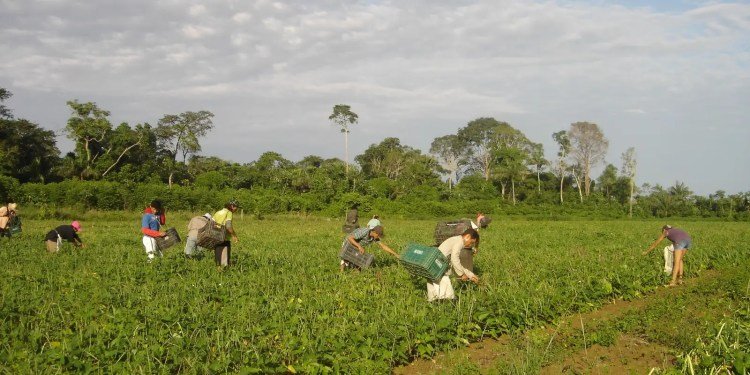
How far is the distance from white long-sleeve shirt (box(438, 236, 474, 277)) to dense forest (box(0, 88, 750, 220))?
29390 millimetres

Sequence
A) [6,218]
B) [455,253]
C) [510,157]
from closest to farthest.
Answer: [455,253] → [6,218] → [510,157]

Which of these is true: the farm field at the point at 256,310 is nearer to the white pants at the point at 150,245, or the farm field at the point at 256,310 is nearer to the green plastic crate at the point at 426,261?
the white pants at the point at 150,245

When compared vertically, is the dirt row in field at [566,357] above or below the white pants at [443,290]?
below

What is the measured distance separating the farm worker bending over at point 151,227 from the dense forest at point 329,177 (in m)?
22.9

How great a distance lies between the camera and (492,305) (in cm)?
869

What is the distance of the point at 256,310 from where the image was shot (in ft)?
26.2

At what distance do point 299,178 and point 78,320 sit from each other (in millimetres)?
43942

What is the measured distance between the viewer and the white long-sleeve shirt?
8.63 m

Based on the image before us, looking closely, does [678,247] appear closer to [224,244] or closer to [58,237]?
[224,244]

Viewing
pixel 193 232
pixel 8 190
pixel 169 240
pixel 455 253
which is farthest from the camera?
pixel 8 190

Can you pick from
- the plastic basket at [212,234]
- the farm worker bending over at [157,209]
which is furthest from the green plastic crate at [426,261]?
the farm worker bending over at [157,209]

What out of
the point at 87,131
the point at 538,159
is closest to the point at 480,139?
the point at 538,159

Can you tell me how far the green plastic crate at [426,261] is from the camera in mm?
8414

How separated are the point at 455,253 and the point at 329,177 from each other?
42.0m
